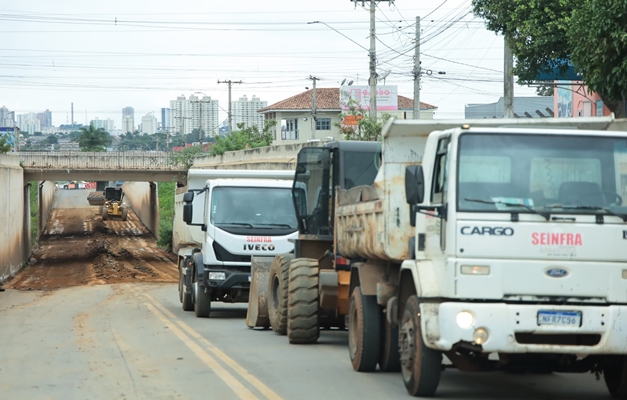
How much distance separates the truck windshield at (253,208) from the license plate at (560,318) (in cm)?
1169

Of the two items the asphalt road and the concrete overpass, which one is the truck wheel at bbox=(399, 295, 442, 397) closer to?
the asphalt road

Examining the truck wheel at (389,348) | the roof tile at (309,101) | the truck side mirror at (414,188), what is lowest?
the truck wheel at (389,348)

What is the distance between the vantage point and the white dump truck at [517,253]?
335 inches

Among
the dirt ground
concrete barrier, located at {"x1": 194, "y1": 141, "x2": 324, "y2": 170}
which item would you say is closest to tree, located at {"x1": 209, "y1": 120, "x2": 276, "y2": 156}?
concrete barrier, located at {"x1": 194, "y1": 141, "x2": 324, "y2": 170}

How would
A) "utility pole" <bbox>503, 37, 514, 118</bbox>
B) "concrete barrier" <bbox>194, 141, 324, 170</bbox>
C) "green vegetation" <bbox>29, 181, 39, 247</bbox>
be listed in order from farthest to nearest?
"green vegetation" <bbox>29, 181, 39, 247</bbox> → "concrete barrier" <bbox>194, 141, 324, 170</bbox> → "utility pole" <bbox>503, 37, 514, 118</bbox>

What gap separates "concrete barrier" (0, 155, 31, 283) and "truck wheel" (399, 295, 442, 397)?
117 feet

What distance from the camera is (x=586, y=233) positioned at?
28.3 feet

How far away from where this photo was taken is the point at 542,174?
8.86m

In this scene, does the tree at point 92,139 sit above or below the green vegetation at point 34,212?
above

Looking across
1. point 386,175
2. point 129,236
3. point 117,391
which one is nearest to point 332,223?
point 386,175

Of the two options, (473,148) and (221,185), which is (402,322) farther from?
(221,185)

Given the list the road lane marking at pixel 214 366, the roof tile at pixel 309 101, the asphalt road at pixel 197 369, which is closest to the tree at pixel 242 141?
the roof tile at pixel 309 101

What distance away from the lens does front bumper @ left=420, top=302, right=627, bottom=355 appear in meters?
8.48

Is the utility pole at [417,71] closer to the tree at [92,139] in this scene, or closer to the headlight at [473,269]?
the headlight at [473,269]
